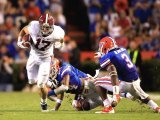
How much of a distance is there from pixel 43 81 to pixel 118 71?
148cm

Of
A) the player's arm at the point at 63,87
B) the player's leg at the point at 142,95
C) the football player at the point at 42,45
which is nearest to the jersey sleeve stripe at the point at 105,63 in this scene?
the player's leg at the point at 142,95

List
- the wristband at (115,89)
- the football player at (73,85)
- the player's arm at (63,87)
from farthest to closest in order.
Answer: the football player at (73,85) < the player's arm at (63,87) < the wristband at (115,89)

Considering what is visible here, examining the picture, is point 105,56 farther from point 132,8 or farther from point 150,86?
point 132,8

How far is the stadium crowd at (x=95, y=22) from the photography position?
22.1 m

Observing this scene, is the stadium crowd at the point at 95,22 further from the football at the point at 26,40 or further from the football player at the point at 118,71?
the football player at the point at 118,71

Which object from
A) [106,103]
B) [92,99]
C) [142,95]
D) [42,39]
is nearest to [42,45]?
[42,39]

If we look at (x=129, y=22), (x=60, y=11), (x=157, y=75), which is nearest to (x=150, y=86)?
(x=157, y=75)

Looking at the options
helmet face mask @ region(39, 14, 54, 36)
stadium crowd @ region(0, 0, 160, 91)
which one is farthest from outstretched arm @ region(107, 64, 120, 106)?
stadium crowd @ region(0, 0, 160, 91)

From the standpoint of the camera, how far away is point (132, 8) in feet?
78.6

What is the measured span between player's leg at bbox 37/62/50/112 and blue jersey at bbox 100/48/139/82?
1.26 metres

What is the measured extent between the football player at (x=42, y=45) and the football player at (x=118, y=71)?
1.07 metres

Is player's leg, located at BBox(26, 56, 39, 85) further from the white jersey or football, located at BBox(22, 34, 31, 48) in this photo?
football, located at BBox(22, 34, 31, 48)

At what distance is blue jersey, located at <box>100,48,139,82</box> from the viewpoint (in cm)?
1266

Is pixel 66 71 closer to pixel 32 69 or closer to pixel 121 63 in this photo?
pixel 32 69
